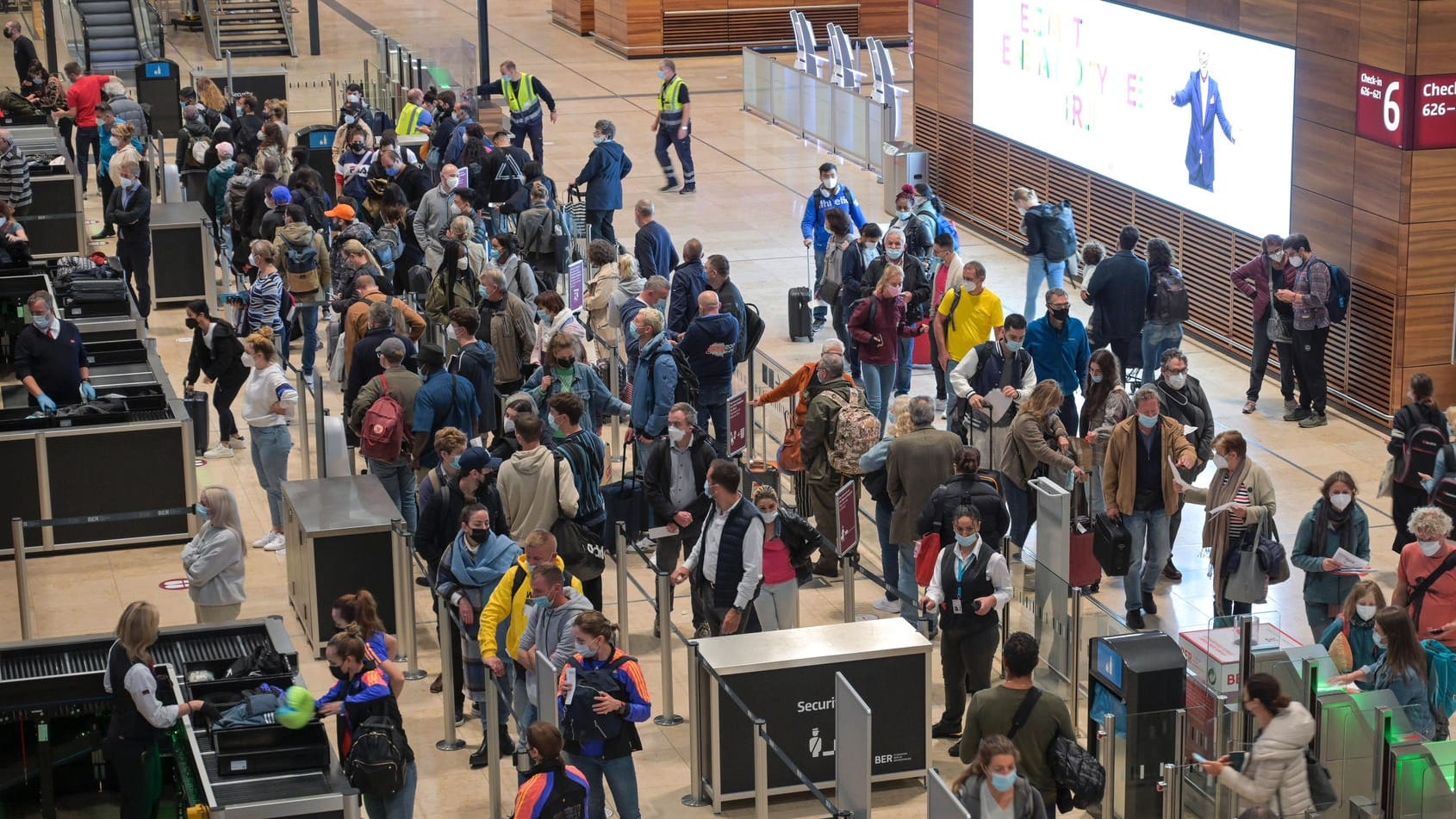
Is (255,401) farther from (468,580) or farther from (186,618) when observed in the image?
(468,580)

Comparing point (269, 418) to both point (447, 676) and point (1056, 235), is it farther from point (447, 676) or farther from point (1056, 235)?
point (1056, 235)

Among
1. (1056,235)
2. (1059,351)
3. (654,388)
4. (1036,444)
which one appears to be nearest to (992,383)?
(1059,351)

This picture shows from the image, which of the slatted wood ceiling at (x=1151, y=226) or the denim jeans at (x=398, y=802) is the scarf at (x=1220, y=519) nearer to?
the denim jeans at (x=398, y=802)

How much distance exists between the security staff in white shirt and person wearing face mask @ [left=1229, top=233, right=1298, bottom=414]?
7566 millimetres

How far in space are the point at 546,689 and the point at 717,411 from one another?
637cm

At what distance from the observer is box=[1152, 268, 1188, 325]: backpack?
52.1 ft

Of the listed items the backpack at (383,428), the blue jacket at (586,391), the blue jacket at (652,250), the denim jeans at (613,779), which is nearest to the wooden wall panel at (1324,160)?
the blue jacket at (652,250)

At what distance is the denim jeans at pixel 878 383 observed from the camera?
15844 millimetres

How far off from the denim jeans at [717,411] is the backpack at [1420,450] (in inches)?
194

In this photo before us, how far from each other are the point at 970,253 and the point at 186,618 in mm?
12905

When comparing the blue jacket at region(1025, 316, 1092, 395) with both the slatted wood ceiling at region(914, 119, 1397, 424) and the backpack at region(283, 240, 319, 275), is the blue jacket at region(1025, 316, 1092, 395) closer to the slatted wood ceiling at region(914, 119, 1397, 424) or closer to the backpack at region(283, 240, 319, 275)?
the slatted wood ceiling at region(914, 119, 1397, 424)

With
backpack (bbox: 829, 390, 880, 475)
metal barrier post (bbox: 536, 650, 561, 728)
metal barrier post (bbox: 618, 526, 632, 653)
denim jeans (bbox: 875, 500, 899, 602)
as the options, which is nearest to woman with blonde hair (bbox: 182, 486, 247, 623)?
metal barrier post (bbox: 618, 526, 632, 653)

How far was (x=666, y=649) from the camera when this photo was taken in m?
11.1

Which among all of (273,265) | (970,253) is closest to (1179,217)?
(970,253)
